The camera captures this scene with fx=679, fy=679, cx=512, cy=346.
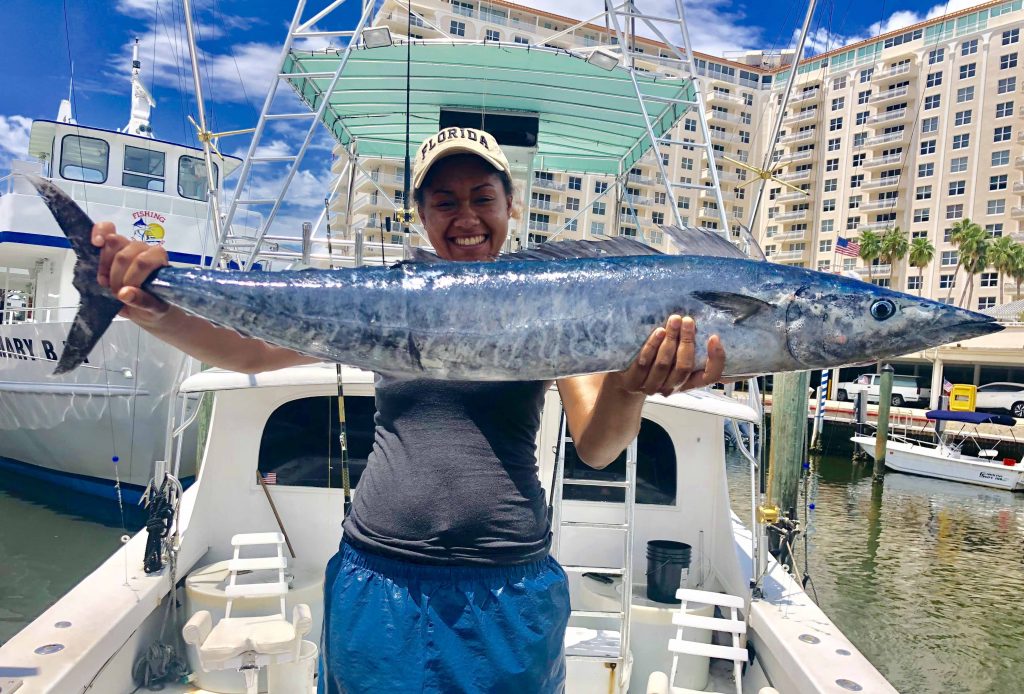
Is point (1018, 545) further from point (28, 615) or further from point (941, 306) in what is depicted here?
point (28, 615)

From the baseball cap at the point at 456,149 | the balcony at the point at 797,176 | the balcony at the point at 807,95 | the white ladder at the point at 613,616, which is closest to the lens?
the baseball cap at the point at 456,149

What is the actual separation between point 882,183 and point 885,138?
5.08 m

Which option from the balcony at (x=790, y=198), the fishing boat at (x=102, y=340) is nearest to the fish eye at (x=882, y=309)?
the fishing boat at (x=102, y=340)

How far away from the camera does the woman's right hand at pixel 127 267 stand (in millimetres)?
2141

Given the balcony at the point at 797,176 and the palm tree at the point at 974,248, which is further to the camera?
the balcony at the point at 797,176

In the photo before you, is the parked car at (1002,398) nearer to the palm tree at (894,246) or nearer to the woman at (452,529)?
the palm tree at (894,246)

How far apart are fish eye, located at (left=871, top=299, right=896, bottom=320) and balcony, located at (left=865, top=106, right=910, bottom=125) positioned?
8245 centimetres

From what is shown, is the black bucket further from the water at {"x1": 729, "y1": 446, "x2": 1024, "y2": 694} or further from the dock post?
the dock post

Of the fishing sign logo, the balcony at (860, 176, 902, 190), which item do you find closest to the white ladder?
the fishing sign logo

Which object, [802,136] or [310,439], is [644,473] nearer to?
[310,439]

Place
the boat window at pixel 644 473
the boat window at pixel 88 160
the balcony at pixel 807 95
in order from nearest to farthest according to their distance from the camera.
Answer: the boat window at pixel 644 473 → the boat window at pixel 88 160 → the balcony at pixel 807 95

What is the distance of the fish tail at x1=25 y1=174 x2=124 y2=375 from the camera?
2.09 m

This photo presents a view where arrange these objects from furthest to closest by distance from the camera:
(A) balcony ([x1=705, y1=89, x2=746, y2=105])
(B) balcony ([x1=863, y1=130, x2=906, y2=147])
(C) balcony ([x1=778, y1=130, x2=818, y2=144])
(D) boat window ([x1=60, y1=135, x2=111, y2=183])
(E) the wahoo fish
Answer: (A) balcony ([x1=705, y1=89, x2=746, y2=105]), (C) balcony ([x1=778, y1=130, x2=818, y2=144]), (B) balcony ([x1=863, y1=130, x2=906, y2=147]), (D) boat window ([x1=60, y1=135, x2=111, y2=183]), (E) the wahoo fish

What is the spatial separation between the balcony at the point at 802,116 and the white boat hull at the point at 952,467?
61714mm
